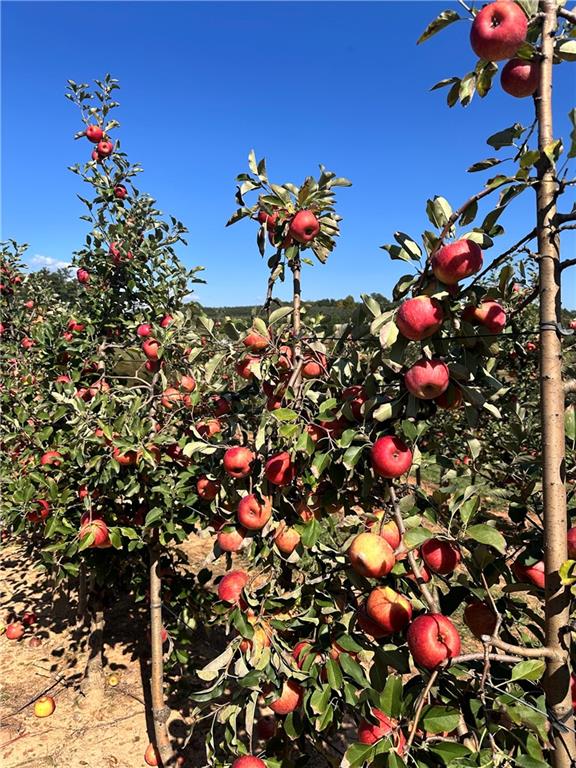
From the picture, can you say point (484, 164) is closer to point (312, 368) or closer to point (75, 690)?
point (312, 368)

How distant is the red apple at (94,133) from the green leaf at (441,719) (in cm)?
506

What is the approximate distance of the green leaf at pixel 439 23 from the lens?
1.27 metres

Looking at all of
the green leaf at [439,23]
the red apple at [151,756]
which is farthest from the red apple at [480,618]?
the red apple at [151,756]

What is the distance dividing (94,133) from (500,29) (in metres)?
4.35

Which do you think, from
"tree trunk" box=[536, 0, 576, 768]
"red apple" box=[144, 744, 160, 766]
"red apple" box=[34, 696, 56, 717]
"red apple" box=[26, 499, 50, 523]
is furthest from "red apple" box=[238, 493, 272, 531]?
"red apple" box=[34, 696, 56, 717]

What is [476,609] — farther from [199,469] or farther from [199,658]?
[199,658]

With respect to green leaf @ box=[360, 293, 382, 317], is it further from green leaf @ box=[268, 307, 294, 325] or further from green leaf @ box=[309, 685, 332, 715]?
green leaf @ box=[309, 685, 332, 715]

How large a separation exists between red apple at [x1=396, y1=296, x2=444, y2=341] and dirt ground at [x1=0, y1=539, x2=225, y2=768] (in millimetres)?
3285

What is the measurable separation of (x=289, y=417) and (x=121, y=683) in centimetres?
354

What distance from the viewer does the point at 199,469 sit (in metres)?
2.52

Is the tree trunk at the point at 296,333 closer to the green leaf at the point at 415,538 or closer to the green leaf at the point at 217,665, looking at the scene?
the green leaf at the point at 415,538

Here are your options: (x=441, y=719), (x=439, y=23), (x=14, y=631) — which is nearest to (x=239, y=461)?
(x=441, y=719)

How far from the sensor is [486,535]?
1.24 metres

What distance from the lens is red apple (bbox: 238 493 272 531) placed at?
1.77 metres
